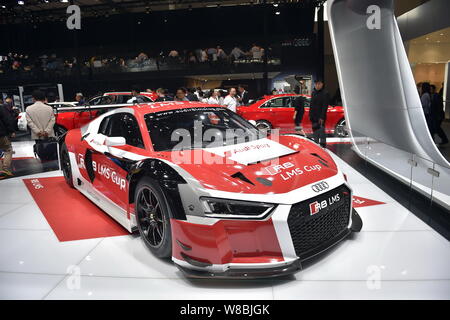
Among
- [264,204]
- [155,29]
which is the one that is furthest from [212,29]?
[264,204]

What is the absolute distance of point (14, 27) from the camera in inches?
826

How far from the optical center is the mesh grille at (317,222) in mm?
2191

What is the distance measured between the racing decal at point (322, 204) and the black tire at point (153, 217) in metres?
0.99

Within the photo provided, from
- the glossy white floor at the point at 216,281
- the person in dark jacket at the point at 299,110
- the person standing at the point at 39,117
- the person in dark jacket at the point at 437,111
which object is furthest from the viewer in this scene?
the person in dark jacket at the point at 299,110

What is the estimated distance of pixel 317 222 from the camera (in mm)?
2316

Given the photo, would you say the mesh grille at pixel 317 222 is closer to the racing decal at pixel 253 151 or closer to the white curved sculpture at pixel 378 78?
the racing decal at pixel 253 151

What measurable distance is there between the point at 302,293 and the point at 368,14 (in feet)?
16.3

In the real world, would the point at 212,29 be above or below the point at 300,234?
above

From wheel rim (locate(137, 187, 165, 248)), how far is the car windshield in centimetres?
42

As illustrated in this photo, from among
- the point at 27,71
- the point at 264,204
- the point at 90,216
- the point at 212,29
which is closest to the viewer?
the point at 264,204

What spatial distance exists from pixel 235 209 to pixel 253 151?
0.86m

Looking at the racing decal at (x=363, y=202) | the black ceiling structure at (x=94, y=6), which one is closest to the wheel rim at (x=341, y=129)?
the racing decal at (x=363, y=202)

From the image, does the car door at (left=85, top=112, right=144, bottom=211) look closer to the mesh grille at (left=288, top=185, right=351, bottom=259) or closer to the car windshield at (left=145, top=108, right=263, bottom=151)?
the car windshield at (left=145, top=108, right=263, bottom=151)

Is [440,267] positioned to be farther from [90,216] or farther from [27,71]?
[27,71]
